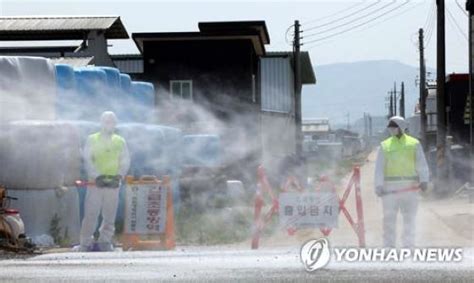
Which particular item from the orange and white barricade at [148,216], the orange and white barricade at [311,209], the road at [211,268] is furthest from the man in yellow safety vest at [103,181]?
the orange and white barricade at [311,209]

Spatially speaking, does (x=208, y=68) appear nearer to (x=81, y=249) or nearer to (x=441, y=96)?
(x=441, y=96)

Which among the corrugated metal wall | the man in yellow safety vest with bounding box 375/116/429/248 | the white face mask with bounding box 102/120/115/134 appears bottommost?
the man in yellow safety vest with bounding box 375/116/429/248

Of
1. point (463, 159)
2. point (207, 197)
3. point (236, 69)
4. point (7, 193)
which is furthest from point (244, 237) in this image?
point (236, 69)

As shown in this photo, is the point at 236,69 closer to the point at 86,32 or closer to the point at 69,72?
the point at 86,32

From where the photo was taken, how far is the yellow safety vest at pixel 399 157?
12.5 metres

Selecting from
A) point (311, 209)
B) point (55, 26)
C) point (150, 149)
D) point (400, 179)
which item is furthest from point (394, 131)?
point (55, 26)

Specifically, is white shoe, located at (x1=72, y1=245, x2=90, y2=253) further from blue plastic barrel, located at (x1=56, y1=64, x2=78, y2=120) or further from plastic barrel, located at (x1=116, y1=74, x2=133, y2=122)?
plastic barrel, located at (x1=116, y1=74, x2=133, y2=122)

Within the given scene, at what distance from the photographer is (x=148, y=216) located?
14484 millimetres

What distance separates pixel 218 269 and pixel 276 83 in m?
42.0

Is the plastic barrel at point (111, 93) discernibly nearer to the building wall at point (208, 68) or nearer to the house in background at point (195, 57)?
the house in background at point (195, 57)
